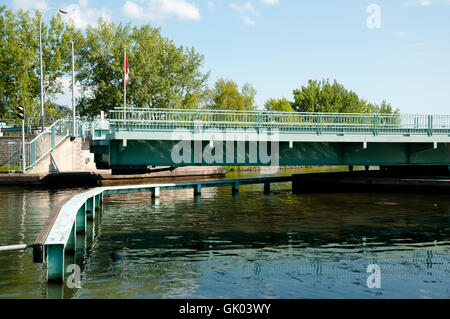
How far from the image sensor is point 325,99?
96.9 meters

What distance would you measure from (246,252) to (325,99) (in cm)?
8686

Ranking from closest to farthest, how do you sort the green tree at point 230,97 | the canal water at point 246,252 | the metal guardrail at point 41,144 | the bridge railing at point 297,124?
the canal water at point 246,252, the bridge railing at point 297,124, the metal guardrail at point 41,144, the green tree at point 230,97

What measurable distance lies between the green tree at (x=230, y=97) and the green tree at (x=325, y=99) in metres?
13.2

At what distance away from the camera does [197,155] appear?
2722 centimetres

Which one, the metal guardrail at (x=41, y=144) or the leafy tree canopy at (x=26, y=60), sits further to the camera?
the leafy tree canopy at (x=26, y=60)

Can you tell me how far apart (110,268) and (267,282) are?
3.98 m

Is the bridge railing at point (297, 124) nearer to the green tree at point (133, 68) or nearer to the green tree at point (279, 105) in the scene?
the green tree at point (133, 68)

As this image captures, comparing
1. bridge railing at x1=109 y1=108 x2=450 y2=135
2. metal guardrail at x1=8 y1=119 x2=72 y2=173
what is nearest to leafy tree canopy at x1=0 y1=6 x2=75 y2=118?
metal guardrail at x1=8 y1=119 x2=72 y2=173

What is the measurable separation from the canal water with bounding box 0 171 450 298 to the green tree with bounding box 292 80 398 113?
7242cm

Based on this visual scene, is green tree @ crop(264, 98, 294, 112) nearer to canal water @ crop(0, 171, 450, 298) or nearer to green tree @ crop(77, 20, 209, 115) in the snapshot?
green tree @ crop(77, 20, 209, 115)

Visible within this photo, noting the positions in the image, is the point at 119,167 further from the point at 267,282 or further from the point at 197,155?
the point at 267,282

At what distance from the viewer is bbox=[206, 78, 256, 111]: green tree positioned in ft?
257

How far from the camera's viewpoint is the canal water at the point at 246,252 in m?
9.91

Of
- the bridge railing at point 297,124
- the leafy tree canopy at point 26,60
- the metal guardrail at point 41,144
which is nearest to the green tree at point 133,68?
the leafy tree canopy at point 26,60
